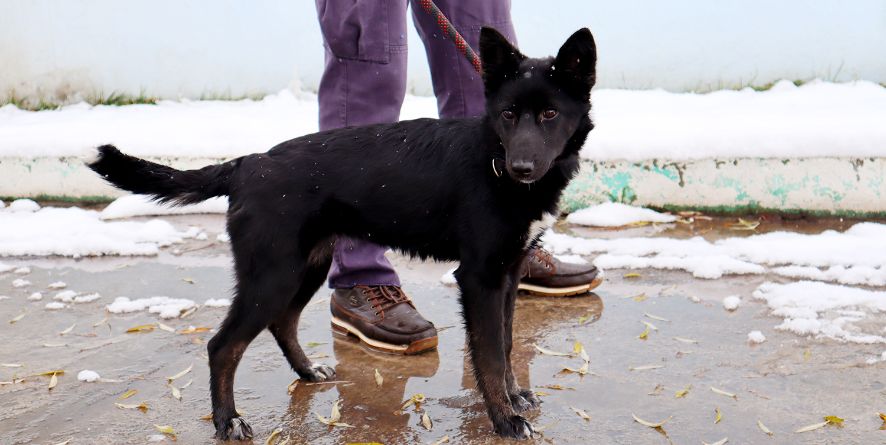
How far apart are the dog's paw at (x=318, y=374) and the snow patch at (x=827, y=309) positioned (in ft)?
5.58

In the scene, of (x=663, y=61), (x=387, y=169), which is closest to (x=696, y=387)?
(x=387, y=169)

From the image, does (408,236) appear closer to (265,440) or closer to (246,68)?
(265,440)

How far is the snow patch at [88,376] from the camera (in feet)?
9.80

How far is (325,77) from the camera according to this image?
3.38 metres

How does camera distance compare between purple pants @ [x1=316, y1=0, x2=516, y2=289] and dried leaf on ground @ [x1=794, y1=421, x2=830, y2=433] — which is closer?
dried leaf on ground @ [x1=794, y1=421, x2=830, y2=433]

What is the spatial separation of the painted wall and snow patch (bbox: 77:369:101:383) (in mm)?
4040

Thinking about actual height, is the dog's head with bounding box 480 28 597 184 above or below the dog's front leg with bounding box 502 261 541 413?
above

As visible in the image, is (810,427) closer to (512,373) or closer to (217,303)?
(512,373)

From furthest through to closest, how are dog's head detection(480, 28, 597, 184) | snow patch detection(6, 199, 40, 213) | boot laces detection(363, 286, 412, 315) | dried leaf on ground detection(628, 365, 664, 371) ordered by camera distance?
snow patch detection(6, 199, 40, 213)
boot laces detection(363, 286, 412, 315)
dried leaf on ground detection(628, 365, 664, 371)
dog's head detection(480, 28, 597, 184)

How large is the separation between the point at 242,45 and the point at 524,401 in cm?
486

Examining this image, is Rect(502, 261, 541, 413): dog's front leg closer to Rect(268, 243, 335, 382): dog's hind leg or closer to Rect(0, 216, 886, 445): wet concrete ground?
Rect(0, 216, 886, 445): wet concrete ground

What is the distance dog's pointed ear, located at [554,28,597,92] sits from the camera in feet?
8.29

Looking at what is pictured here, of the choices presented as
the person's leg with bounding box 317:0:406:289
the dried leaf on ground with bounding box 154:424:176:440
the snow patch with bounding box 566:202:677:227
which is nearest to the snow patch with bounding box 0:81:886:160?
the snow patch with bounding box 566:202:677:227

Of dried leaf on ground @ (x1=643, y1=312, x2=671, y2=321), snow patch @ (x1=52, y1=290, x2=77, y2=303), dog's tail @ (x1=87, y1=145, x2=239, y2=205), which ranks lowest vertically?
snow patch @ (x1=52, y1=290, x2=77, y2=303)
